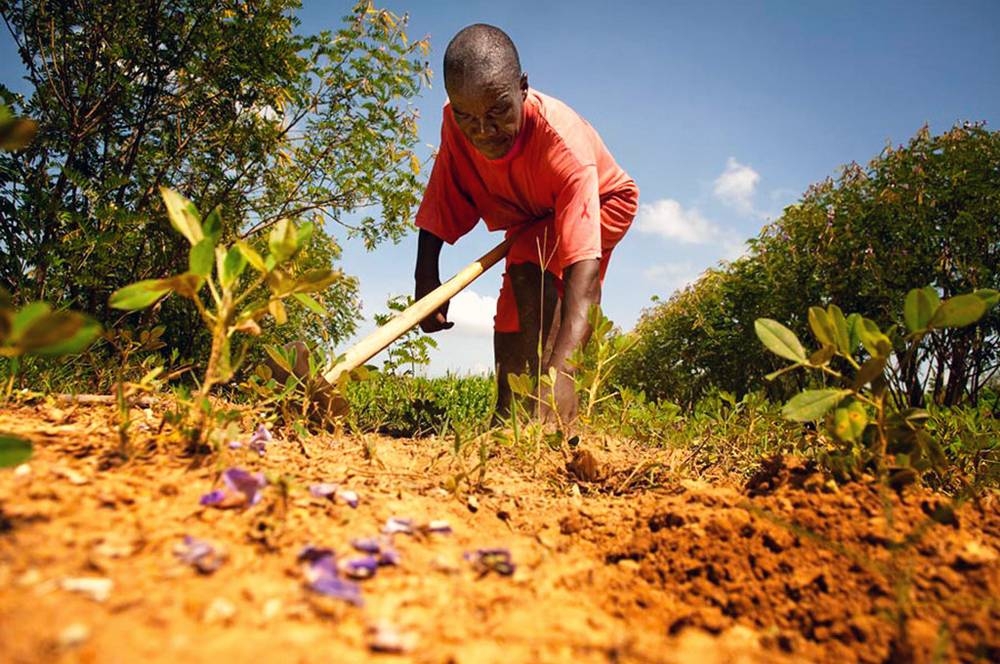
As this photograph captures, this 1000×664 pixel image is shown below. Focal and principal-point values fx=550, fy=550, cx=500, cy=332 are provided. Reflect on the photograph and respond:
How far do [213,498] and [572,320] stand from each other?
194 cm

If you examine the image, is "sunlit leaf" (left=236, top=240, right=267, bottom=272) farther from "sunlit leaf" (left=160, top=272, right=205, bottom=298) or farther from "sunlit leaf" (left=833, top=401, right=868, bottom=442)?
"sunlit leaf" (left=833, top=401, right=868, bottom=442)

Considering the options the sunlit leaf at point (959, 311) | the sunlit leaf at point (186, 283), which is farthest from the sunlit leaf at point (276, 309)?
the sunlit leaf at point (959, 311)

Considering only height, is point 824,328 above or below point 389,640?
above

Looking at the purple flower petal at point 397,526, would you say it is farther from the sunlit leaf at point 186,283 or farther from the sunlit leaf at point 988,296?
the sunlit leaf at point 988,296

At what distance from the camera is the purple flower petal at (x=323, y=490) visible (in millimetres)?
1058

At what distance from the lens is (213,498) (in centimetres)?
92

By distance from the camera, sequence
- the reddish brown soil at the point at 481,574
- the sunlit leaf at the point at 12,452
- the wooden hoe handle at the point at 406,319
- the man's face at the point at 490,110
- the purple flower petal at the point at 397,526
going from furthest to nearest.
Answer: the man's face at the point at 490,110 → the wooden hoe handle at the point at 406,319 → the purple flower petal at the point at 397,526 → the sunlit leaf at the point at 12,452 → the reddish brown soil at the point at 481,574

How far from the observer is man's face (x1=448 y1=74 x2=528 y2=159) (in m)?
2.63

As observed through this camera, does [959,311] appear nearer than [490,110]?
Yes

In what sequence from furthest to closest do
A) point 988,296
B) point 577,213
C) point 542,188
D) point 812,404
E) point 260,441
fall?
1. point 542,188
2. point 577,213
3. point 260,441
4. point 812,404
5. point 988,296

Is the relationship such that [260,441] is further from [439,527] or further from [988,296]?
[988,296]

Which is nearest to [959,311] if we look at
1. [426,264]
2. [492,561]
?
[492,561]

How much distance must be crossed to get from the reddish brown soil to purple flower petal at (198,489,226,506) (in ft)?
0.08

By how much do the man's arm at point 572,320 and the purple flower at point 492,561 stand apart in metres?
1.55
